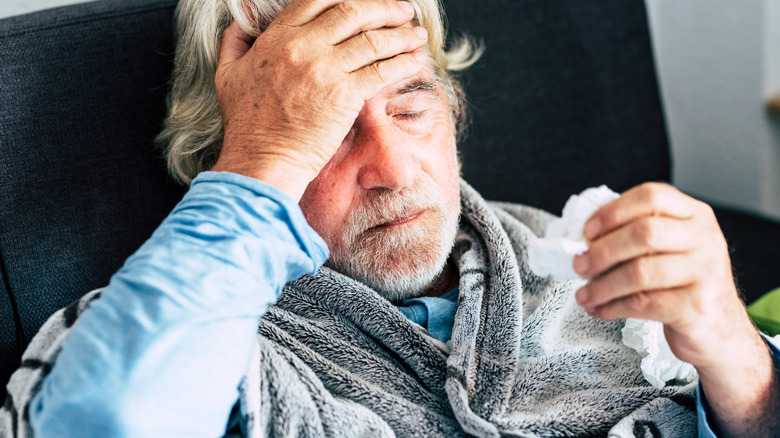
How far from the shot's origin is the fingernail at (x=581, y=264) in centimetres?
66

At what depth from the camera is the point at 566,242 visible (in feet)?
2.19

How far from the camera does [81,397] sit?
623 millimetres

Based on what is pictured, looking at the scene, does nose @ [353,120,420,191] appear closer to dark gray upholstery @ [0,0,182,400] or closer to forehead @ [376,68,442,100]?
forehead @ [376,68,442,100]

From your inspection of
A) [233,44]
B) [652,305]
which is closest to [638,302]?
[652,305]

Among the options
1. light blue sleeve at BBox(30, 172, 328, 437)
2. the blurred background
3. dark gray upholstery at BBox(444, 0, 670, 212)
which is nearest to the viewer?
light blue sleeve at BBox(30, 172, 328, 437)

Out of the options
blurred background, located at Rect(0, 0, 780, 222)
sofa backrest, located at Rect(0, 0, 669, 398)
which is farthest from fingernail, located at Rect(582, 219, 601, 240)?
blurred background, located at Rect(0, 0, 780, 222)

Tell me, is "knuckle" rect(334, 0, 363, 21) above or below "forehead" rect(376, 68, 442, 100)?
above

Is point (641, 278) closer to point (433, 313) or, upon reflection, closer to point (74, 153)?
point (433, 313)

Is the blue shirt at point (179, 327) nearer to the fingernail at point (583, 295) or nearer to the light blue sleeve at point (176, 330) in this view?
the light blue sleeve at point (176, 330)

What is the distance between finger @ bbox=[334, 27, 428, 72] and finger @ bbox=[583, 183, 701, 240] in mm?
352

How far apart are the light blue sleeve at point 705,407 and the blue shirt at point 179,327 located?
0.60 m

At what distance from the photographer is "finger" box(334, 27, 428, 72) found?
2.69ft

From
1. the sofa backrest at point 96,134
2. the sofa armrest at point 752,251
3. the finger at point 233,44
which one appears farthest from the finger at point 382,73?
the sofa armrest at point 752,251

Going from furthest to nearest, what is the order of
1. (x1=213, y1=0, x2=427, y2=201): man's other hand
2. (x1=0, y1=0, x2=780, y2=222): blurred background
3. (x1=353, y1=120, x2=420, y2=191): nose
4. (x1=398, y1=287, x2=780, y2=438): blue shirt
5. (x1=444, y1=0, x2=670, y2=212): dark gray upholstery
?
(x1=0, y1=0, x2=780, y2=222): blurred background, (x1=444, y1=0, x2=670, y2=212): dark gray upholstery, (x1=398, y1=287, x2=780, y2=438): blue shirt, (x1=353, y1=120, x2=420, y2=191): nose, (x1=213, y1=0, x2=427, y2=201): man's other hand
